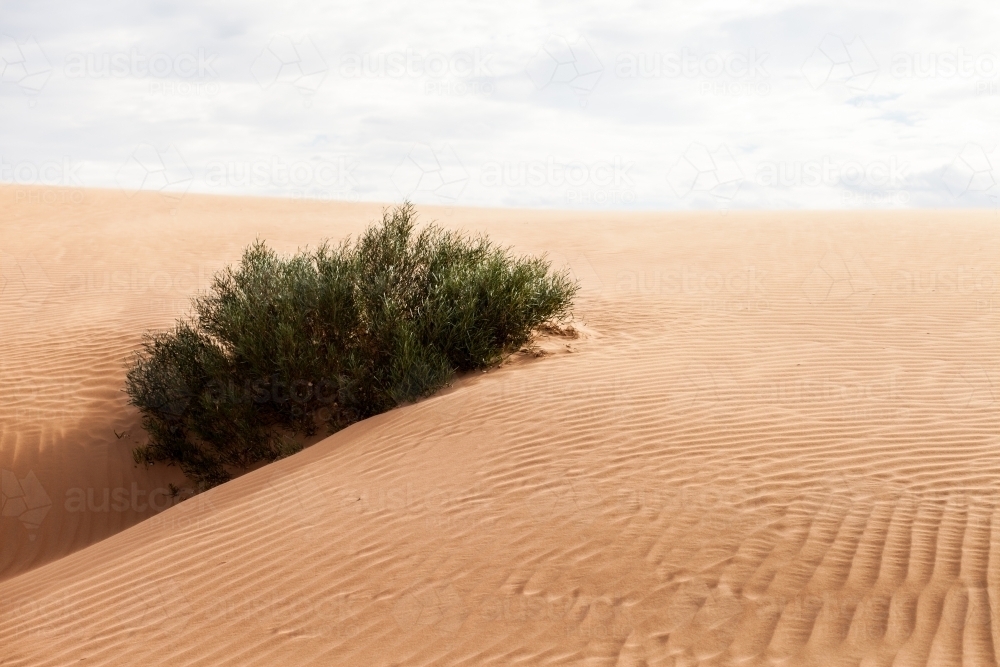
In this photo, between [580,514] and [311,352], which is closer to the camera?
[580,514]

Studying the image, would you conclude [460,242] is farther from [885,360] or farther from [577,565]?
[577,565]

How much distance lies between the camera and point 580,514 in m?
5.49

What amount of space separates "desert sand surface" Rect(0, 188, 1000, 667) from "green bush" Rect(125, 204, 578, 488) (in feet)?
1.60

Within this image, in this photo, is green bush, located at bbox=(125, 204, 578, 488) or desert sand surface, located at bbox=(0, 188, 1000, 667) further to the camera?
green bush, located at bbox=(125, 204, 578, 488)

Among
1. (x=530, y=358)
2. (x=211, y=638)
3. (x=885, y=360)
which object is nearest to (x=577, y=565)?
(x=211, y=638)

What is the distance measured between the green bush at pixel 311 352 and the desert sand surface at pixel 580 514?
49cm

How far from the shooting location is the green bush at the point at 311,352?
342 inches

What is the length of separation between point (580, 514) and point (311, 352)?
14.0 ft

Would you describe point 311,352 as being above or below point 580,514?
above

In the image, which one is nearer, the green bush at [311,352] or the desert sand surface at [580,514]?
the desert sand surface at [580,514]

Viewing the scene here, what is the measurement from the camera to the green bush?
8688mm

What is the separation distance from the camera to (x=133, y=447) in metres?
9.46

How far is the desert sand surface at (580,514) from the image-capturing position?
14.8 feet

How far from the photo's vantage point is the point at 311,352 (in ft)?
28.8
